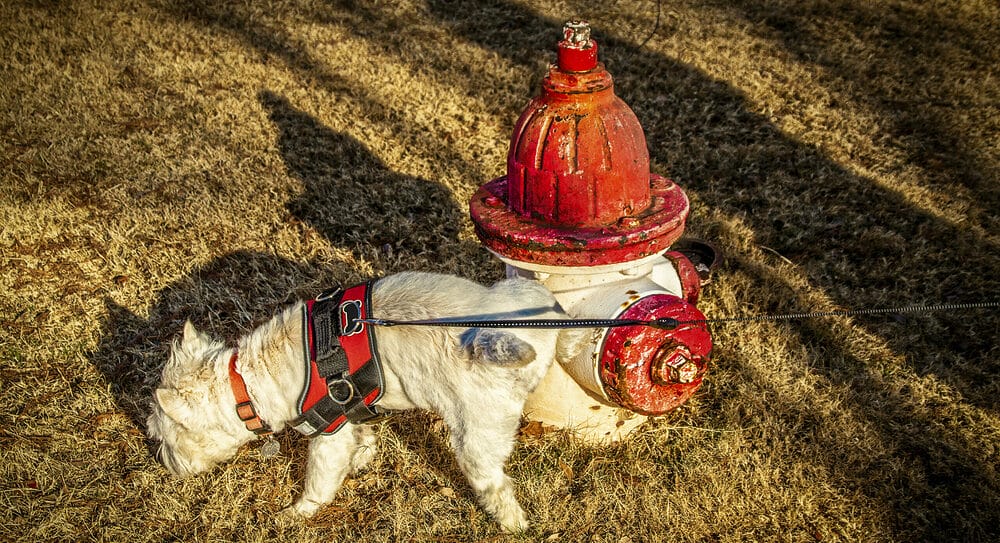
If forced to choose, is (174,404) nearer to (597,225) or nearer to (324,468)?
(324,468)

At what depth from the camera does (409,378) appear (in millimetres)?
3117

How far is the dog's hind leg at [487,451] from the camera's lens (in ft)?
10.0

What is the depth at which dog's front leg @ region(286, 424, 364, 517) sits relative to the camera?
3.45 meters

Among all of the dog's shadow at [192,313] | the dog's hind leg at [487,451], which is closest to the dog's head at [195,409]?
the dog's shadow at [192,313]

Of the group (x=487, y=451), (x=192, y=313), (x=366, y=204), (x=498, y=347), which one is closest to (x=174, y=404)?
(x=487, y=451)

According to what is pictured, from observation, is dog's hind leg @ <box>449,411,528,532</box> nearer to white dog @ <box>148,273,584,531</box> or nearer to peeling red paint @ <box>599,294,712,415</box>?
white dog @ <box>148,273,584,531</box>

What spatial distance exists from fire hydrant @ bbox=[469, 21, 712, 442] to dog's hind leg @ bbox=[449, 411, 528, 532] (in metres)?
0.50

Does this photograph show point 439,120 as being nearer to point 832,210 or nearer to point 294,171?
point 294,171

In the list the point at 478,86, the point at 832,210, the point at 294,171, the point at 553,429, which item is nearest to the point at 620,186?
the point at 553,429

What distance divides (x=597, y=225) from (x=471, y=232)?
2.49 m

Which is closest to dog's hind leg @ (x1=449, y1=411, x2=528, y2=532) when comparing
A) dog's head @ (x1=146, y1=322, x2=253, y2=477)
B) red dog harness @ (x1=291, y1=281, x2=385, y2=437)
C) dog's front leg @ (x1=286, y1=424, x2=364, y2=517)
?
red dog harness @ (x1=291, y1=281, x2=385, y2=437)

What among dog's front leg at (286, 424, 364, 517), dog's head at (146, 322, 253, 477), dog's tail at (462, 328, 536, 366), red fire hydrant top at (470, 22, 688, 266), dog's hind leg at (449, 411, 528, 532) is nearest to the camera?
dog's tail at (462, 328, 536, 366)

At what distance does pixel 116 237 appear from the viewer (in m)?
5.35

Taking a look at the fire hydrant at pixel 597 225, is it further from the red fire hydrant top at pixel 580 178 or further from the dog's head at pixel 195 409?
the dog's head at pixel 195 409
